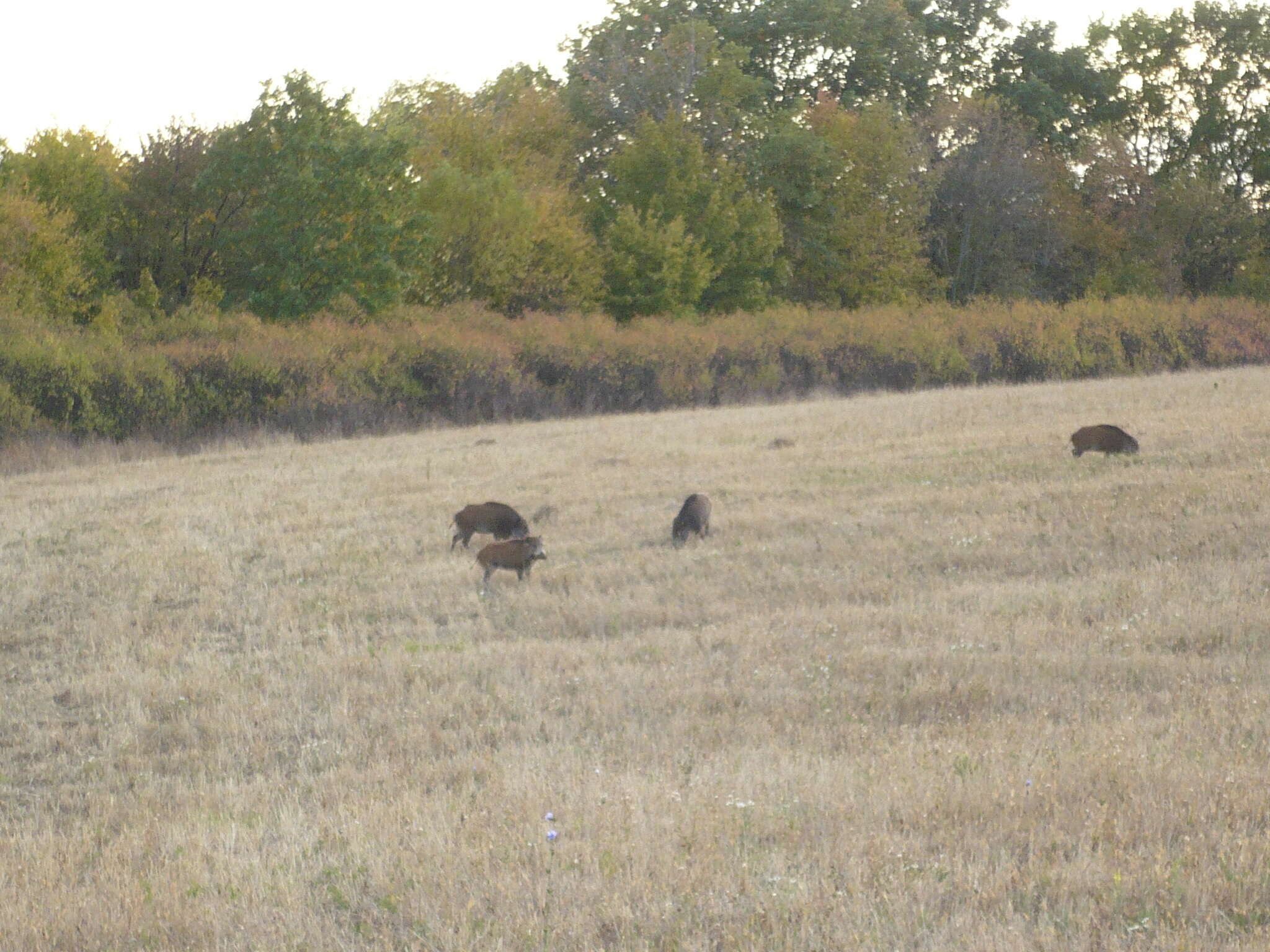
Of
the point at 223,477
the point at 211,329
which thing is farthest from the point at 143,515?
the point at 211,329

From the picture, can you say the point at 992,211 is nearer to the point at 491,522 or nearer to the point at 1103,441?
the point at 1103,441

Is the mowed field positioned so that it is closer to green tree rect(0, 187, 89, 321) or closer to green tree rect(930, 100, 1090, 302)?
green tree rect(0, 187, 89, 321)

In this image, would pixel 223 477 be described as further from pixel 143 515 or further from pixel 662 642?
pixel 662 642

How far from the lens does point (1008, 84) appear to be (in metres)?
73.1

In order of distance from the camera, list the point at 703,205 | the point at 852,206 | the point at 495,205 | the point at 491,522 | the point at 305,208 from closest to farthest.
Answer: the point at 491,522 < the point at 305,208 < the point at 495,205 < the point at 703,205 < the point at 852,206

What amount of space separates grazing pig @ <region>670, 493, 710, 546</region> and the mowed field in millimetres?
355

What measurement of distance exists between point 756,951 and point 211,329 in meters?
33.0

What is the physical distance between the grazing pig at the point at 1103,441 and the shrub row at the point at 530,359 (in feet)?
60.9

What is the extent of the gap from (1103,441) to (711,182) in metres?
41.9

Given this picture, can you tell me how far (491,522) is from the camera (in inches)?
573

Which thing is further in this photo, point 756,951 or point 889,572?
point 889,572

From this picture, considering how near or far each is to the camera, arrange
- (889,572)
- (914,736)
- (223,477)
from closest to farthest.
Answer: (914,736)
(889,572)
(223,477)

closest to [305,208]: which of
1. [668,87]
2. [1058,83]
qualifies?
[668,87]

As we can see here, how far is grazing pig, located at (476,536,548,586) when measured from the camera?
12703mm
